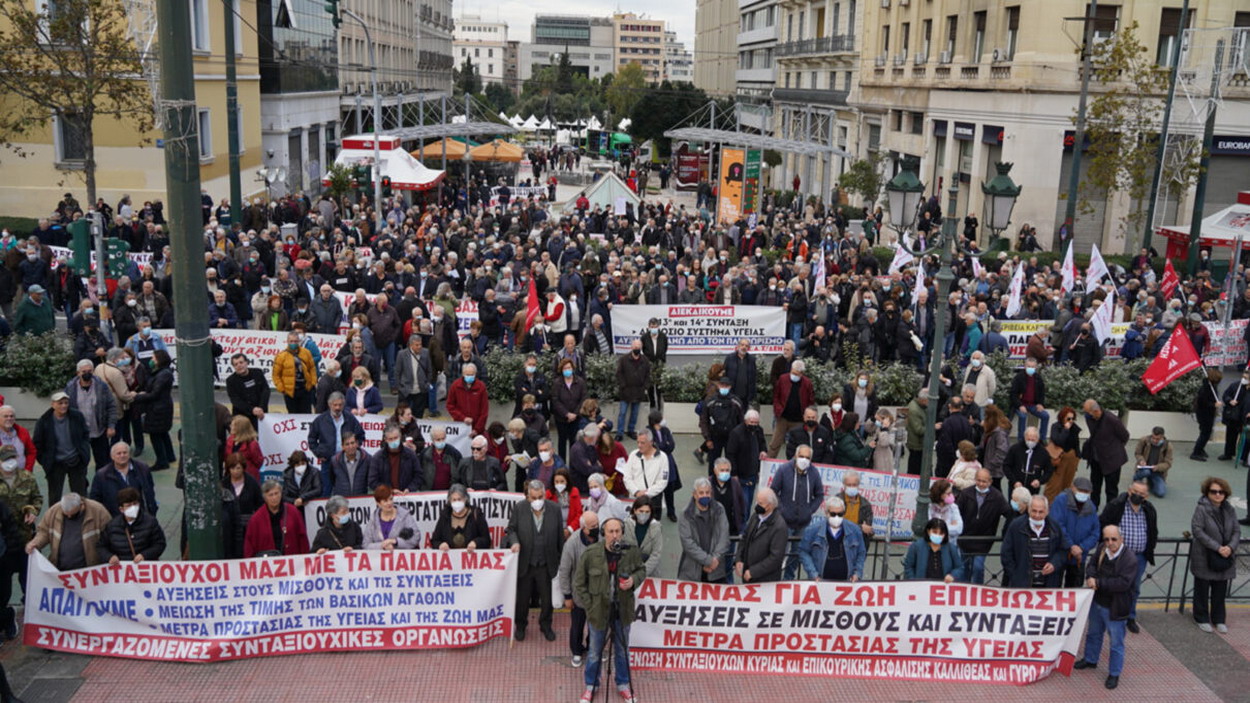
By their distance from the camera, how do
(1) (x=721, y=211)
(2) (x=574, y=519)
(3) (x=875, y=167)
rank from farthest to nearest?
1. (3) (x=875, y=167)
2. (1) (x=721, y=211)
3. (2) (x=574, y=519)

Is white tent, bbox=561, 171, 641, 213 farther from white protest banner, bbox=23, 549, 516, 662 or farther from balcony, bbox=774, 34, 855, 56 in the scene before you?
balcony, bbox=774, 34, 855, 56

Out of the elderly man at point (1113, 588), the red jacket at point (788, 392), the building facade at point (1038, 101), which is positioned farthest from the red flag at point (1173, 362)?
the building facade at point (1038, 101)

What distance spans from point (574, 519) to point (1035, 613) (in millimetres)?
4203

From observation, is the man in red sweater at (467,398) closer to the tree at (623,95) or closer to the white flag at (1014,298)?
the white flag at (1014,298)

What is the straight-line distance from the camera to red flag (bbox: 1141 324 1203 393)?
51.2ft

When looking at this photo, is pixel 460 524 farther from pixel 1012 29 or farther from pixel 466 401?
pixel 1012 29

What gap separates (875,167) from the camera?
4984cm

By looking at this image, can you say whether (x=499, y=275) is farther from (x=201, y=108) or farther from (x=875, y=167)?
Answer: (x=875, y=167)

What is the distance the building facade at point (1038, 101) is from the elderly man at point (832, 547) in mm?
25078

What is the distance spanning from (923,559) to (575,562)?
3179mm

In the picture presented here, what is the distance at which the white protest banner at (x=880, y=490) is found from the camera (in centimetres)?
1241

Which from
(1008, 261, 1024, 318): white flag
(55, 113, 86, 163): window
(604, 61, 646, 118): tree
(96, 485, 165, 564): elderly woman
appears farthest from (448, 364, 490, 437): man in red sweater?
(604, 61, 646, 118): tree

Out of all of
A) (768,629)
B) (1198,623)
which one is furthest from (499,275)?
(1198,623)

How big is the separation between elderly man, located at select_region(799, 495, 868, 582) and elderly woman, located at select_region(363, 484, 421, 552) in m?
3.58
